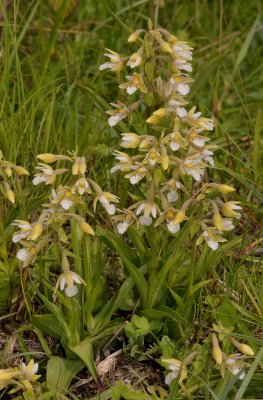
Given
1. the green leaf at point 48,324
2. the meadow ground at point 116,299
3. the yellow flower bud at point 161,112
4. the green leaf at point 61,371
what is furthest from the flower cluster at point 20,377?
the yellow flower bud at point 161,112

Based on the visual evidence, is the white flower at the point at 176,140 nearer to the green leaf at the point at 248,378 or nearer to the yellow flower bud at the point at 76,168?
the yellow flower bud at the point at 76,168

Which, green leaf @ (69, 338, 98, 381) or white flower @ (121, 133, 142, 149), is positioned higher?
white flower @ (121, 133, 142, 149)

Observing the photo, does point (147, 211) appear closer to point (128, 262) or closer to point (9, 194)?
point (128, 262)

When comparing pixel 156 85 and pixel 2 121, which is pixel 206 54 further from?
pixel 156 85

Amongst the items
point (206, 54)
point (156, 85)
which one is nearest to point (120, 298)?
point (156, 85)

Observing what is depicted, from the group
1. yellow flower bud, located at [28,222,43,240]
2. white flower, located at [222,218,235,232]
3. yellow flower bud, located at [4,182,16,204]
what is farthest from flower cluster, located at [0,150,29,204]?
white flower, located at [222,218,235,232]

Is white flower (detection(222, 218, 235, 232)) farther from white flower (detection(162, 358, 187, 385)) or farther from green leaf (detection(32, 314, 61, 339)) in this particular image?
green leaf (detection(32, 314, 61, 339))

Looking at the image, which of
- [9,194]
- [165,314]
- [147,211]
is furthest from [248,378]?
[9,194]

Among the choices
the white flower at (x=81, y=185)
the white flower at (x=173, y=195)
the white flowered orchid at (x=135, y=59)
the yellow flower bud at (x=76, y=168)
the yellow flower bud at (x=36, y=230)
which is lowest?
the yellow flower bud at (x=36, y=230)
